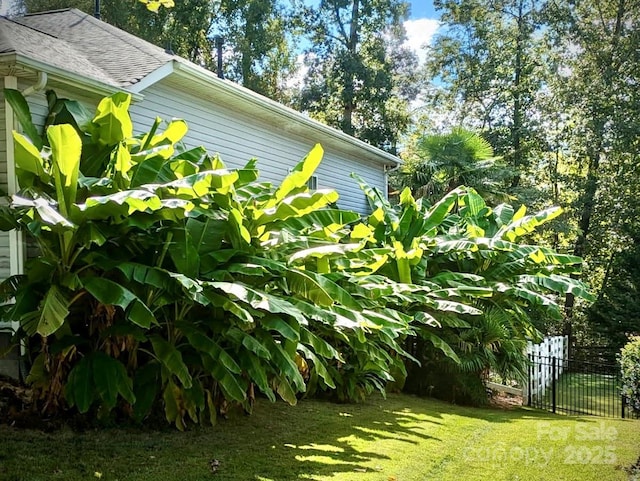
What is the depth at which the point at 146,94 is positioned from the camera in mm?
8945

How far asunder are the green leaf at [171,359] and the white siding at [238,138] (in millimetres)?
4775

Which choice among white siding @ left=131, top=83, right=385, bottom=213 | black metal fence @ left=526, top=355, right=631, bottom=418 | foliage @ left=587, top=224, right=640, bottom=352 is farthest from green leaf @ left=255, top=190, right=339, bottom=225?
foliage @ left=587, top=224, right=640, bottom=352

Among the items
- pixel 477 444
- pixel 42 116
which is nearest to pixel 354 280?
pixel 477 444

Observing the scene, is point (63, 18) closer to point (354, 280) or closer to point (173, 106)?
point (173, 106)

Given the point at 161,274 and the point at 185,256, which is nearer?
the point at 161,274

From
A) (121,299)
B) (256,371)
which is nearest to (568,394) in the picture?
(256,371)

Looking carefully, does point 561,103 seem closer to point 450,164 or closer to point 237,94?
point 450,164

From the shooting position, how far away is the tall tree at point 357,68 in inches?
1069

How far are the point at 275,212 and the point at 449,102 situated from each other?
23.3m

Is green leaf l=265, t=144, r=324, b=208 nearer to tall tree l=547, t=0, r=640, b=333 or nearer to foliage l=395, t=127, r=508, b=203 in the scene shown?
foliage l=395, t=127, r=508, b=203

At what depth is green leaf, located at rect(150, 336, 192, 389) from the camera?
194 inches

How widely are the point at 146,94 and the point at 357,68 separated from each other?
19.5 meters

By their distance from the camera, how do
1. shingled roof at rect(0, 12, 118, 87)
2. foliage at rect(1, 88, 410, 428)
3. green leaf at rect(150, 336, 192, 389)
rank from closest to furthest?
1. foliage at rect(1, 88, 410, 428)
2. green leaf at rect(150, 336, 192, 389)
3. shingled roof at rect(0, 12, 118, 87)

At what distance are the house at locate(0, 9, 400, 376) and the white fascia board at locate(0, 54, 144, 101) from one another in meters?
0.01
